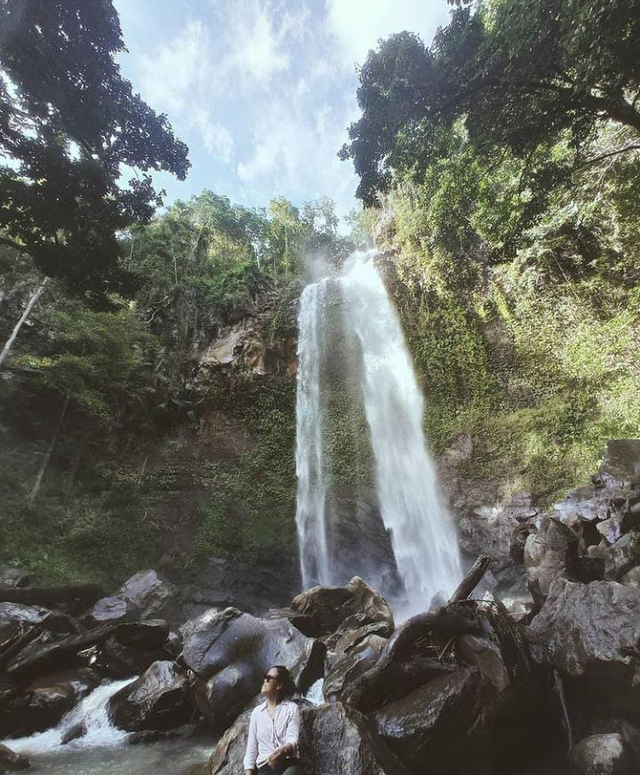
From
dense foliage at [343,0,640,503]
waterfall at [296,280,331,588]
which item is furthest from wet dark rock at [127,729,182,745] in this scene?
dense foliage at [343,0,640,503]

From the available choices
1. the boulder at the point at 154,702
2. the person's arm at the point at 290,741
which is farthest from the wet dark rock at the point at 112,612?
the person's arm at the point at 290,741

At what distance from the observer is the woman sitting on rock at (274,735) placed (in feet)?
10.2

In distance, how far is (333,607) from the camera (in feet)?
28.5

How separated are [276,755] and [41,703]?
196 inches

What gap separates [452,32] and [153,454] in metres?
16.2

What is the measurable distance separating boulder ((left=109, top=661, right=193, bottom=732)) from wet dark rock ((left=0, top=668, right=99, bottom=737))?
2.46 ft

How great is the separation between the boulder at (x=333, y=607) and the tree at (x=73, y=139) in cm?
729

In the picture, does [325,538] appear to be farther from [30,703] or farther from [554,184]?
[554,184]

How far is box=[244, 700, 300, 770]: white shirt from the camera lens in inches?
125

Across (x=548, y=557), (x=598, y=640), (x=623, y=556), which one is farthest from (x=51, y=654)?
(x=623, y=556)

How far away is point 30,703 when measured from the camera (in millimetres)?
5906

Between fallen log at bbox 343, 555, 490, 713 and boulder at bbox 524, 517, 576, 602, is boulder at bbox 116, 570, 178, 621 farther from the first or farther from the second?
boulder at bbox 524, 517, 576, 602

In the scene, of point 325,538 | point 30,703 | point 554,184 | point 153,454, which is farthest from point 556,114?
point 153,454

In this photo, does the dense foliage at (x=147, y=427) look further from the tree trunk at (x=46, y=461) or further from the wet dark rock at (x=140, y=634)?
the wet dark rock at (x=140, y=634)
